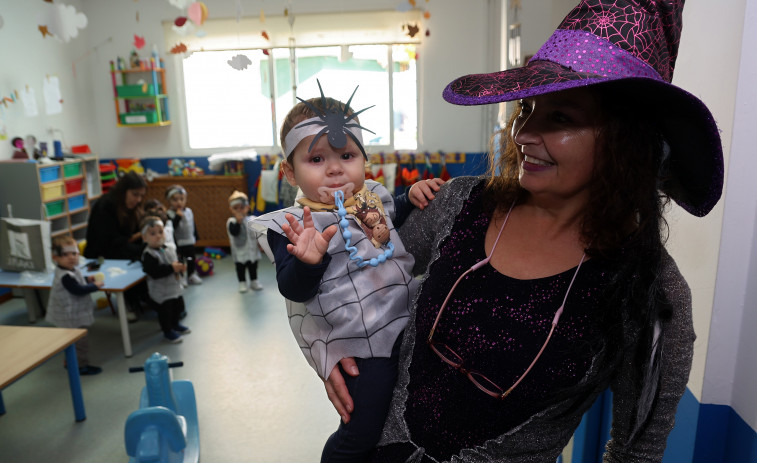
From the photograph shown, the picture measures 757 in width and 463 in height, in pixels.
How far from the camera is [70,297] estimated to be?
12.1ft

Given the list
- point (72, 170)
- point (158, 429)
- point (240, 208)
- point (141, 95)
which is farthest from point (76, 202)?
point (158, 429)

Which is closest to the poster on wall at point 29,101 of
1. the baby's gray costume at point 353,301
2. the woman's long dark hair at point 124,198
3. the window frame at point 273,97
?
the window frame at point 273,97

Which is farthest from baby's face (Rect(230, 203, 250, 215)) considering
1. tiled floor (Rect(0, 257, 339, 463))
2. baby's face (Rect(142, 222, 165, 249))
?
baby's face (Rect(142, 222, 165, 249))

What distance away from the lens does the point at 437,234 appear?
1.16 m

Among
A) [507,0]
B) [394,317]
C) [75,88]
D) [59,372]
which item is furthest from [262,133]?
[394,317]

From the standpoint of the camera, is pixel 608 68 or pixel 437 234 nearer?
pixel 608 68

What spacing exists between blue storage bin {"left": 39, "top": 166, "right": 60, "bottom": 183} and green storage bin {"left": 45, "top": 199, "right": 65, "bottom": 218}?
25cm

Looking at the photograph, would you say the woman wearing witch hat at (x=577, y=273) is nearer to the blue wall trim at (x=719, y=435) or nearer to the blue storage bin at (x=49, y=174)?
the blue wall trim at (x=719, y=435)

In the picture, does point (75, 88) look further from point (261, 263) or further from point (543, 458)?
point (543, 458)

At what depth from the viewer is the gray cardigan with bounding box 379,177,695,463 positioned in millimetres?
933

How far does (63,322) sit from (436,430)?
11.6 feet

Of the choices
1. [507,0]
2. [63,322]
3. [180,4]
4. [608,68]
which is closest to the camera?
[608,68]

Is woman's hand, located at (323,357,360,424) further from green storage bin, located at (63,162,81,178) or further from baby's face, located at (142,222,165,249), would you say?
green storage bin, located at (63,162,81,178)

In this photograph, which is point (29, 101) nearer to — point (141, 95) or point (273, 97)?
point (141, 95)
